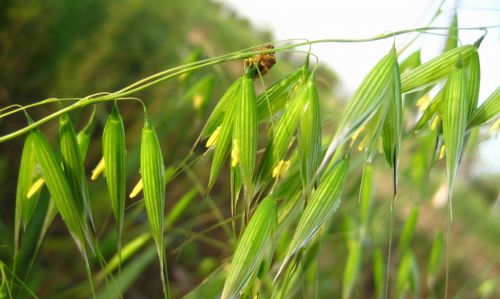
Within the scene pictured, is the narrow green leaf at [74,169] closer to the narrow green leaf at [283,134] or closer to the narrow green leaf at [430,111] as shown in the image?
the narrow green leaf at [283,134]

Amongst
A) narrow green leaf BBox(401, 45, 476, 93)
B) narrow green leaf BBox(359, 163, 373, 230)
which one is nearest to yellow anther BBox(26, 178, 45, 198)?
narrow green leaf BBox(401, 45, 476, 93)

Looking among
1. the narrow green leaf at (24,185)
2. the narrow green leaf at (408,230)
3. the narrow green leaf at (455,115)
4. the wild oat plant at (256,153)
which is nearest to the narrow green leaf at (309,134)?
the wild oat plant at (256,153)

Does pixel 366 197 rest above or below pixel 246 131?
below

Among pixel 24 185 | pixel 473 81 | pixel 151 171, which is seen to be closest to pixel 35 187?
pixel 24 185

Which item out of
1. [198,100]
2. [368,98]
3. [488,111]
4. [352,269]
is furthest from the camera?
[352,269]

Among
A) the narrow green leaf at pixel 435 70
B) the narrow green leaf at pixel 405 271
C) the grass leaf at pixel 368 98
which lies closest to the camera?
the grass leaf at pixel 368 98

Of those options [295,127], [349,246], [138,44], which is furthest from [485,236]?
[295,127]

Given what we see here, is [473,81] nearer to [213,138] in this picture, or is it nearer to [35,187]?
[213,138]
